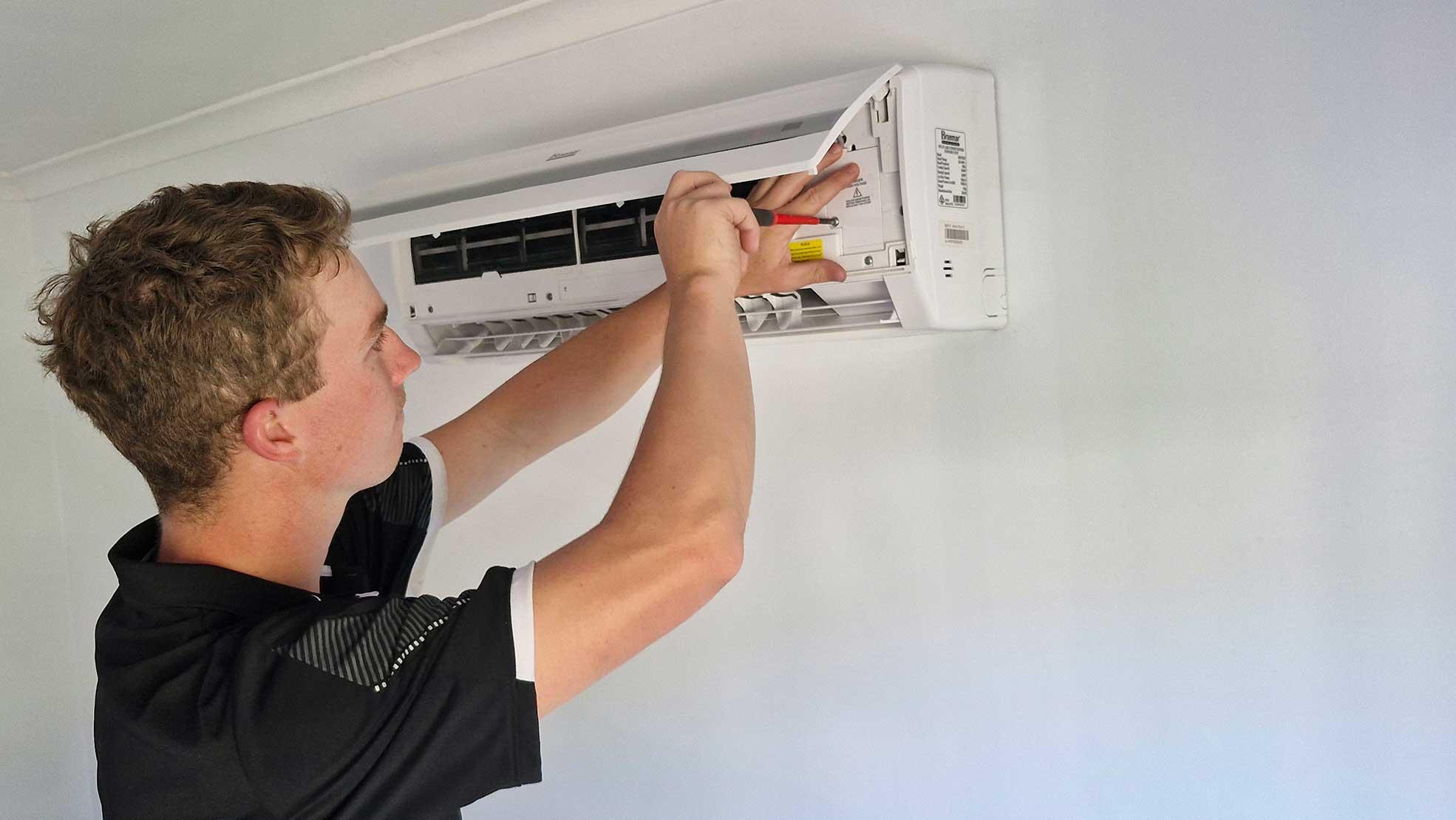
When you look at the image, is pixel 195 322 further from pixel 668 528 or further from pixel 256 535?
pixel 668 528

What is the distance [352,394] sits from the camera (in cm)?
96

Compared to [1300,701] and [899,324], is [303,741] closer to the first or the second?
[899,324]

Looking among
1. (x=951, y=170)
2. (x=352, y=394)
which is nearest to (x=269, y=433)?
(x=352, y=394)

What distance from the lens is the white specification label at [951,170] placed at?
119cm

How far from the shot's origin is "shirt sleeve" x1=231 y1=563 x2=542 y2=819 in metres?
0.80

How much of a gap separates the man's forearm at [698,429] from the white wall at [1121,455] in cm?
53

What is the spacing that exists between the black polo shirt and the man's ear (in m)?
0.12

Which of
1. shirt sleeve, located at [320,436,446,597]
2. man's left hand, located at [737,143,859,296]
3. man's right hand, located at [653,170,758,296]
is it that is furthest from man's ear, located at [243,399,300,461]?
man's left hand, located at [737,143,859,296]

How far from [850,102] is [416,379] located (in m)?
1.16

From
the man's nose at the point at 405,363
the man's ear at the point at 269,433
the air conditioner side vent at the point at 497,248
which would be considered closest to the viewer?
the man's ear at the point at 269,433

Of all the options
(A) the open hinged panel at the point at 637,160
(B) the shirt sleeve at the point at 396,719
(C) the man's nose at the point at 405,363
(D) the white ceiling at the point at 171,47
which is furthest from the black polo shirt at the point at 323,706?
(D) the white ceiling at the point at 171,47

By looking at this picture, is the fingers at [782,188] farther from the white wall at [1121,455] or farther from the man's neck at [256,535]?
the man's neck at [256,535]

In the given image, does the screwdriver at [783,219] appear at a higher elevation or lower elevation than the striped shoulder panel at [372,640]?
higher

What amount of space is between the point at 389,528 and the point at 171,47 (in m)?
0.97
